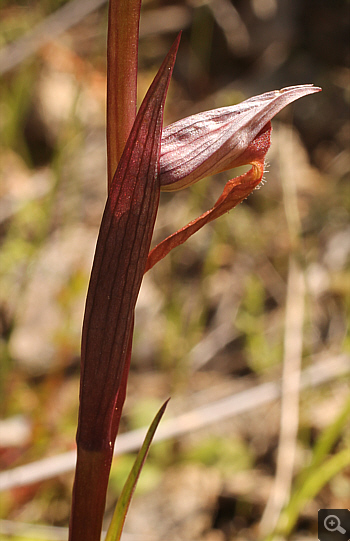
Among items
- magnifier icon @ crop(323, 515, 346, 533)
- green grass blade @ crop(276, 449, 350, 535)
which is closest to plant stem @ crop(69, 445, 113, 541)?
green grass blade @ crop(276, 449, 350, 535)

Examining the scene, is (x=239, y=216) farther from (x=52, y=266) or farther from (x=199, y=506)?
(x=199, y=506)

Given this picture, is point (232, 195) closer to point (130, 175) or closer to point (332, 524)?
point (130, 175)

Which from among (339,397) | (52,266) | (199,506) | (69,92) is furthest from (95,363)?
(69,92)

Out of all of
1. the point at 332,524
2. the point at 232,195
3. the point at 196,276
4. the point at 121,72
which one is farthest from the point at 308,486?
the point at 196,276

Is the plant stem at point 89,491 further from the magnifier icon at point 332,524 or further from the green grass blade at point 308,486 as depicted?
the magnifier icon at point 332,524

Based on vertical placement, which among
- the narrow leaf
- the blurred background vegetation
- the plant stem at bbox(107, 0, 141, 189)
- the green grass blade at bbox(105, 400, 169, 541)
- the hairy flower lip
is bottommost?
the green grass blade at bbox(105, 400, 169, 541)

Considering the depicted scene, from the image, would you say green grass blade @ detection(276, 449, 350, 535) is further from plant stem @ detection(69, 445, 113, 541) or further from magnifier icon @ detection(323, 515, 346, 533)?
plant stem @ detection(69, 445, 113, 541)
